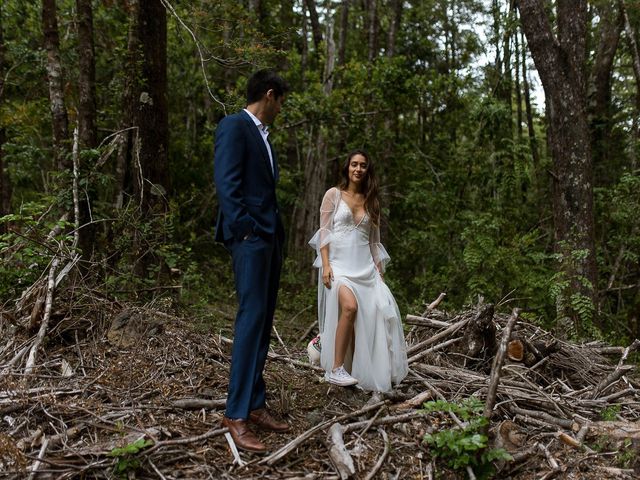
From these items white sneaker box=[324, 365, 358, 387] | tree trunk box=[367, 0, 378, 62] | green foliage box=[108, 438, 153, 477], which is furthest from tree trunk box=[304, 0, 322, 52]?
green foliage box=[108, 438, 153, 477]

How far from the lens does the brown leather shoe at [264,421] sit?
3.77 metres

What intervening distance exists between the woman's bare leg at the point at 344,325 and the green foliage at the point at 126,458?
181 cm

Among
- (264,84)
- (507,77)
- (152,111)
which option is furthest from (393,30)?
(264,84)

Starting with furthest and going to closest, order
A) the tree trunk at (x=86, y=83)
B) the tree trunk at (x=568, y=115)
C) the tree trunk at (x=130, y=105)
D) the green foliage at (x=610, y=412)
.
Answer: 1. the tree trunk at (x=568, y=115)
2. the tree trunk at (x=86, y=83)
3. the tree trunk at (x=130, y=105)
4. the green foliage at (x=610, y=412)

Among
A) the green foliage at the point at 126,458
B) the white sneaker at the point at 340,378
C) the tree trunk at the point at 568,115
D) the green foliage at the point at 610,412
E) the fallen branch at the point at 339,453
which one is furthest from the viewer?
the tree trunk at the point at 568,115

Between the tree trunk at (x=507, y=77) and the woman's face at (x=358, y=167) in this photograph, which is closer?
the woman's face at (x=358, y=167)

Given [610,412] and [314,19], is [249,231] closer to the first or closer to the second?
[610,412]

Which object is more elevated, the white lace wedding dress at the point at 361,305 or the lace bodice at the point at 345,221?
the lace bodice at the point at 345,221

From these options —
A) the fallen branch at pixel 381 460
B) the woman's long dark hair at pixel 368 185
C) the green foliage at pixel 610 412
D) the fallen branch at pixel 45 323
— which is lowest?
the green foliage at pixel 610 412

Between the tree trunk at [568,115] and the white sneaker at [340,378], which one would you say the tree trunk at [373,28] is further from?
the white sneaker at [340,378]

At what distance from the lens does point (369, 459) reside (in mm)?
3535

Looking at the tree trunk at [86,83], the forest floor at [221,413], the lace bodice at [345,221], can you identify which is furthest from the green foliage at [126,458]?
the tree trunk at [86,83]

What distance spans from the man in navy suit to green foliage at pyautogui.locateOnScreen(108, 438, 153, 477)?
23.5 inches

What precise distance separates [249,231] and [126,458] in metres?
1.44
